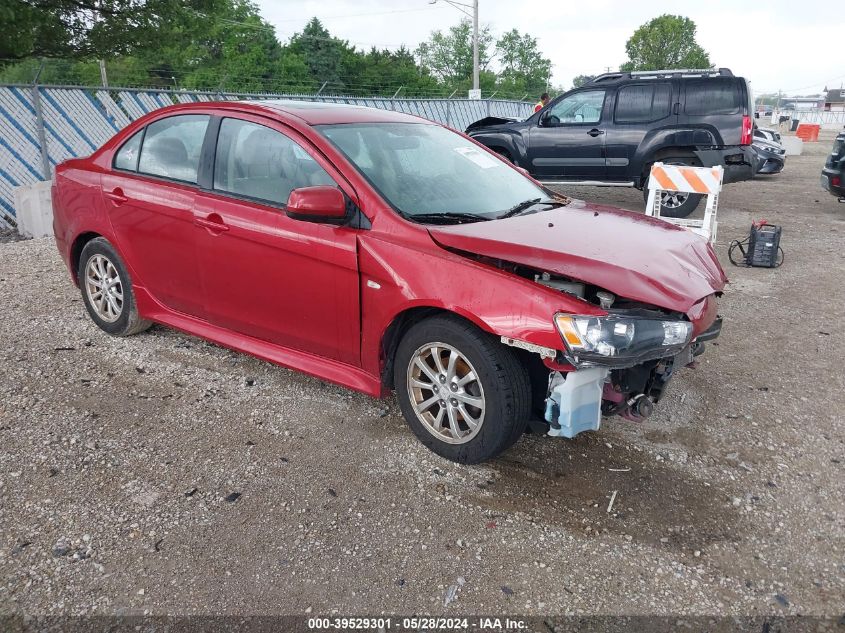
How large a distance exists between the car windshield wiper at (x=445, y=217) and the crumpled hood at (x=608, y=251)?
97mm

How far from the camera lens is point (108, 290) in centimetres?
477

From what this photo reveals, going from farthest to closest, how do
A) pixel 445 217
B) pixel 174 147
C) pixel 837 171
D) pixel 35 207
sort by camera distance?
pixel 837 171
pixel 35 207
pixel 174 147
pixel 445 217

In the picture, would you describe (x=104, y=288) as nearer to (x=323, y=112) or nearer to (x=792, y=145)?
(x=323, y=112)

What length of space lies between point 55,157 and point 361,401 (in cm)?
951

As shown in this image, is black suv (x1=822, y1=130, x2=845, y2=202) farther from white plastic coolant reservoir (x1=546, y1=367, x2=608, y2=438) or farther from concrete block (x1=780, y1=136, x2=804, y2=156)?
concrete block (x1=780, y1=136, x2=804, y2=156)

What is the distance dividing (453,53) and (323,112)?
84921mm

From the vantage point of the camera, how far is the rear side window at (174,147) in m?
4.09

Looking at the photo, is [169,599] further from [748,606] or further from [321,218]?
[748,606]

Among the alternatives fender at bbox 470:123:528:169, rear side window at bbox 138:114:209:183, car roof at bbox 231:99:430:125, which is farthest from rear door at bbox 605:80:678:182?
rear side window at bbox 138:114:209:183

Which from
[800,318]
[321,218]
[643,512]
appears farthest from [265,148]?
[800,318]

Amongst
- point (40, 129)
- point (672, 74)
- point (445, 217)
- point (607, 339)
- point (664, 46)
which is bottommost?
point (607, 339)

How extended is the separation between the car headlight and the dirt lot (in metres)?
0.71

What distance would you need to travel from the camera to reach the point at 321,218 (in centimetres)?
337

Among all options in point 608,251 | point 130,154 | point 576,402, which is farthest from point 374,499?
point 130,154
